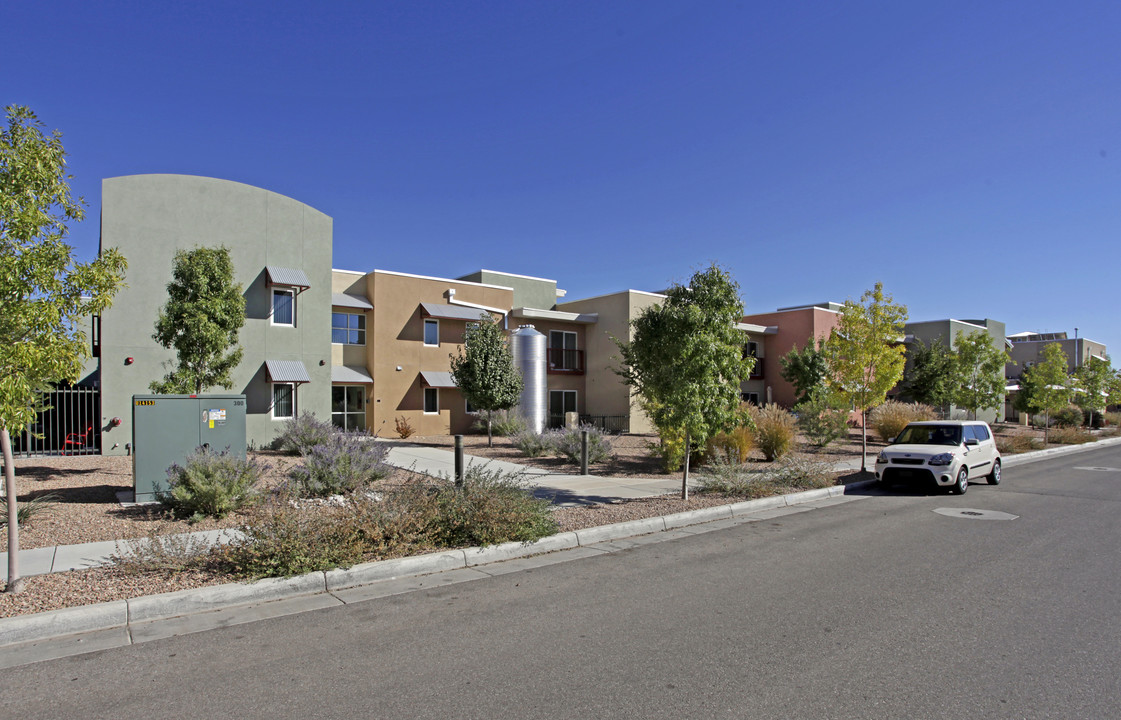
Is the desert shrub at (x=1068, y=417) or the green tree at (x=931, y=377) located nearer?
the green tree at (x=931, y=377)

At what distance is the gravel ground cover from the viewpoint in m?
6.00

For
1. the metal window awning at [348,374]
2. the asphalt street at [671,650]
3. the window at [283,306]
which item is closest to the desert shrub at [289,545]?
the asphalt street at [671,650]

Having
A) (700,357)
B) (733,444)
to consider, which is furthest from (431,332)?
(700,357)

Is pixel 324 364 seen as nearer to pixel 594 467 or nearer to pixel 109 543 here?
pixel 594 467

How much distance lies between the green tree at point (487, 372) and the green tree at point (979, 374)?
65.1 feet

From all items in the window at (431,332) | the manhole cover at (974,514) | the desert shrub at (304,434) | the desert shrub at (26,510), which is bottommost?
the manhole cover at (974,514)

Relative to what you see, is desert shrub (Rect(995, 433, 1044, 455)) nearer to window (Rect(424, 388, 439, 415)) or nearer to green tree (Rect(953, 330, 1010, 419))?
green tree (Rect(953, 330, 1010, 419))

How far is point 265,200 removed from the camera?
2044cm

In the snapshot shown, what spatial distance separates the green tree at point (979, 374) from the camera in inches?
1108

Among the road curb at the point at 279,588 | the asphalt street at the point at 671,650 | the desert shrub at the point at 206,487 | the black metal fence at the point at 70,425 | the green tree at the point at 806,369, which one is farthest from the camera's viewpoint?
the green tree at the point at 806,369

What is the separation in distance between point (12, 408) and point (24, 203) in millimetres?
1884

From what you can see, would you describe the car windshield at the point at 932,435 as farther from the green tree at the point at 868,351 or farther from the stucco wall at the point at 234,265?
the stucco wall at the point at 234,265

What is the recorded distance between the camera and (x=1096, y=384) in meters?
33.6

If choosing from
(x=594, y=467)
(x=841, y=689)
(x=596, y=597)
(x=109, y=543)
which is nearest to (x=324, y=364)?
(x=594, y=467)
